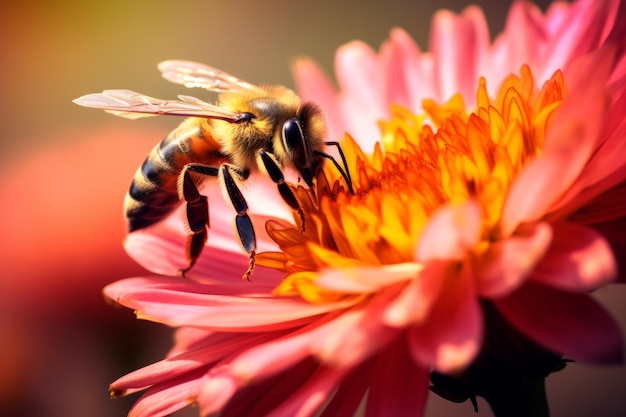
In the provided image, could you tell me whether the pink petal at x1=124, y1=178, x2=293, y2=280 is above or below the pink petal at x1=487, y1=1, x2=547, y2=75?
below

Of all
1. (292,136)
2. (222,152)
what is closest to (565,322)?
(292,136)

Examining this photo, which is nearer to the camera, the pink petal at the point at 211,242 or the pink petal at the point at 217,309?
the pink petal at the point at 217,309

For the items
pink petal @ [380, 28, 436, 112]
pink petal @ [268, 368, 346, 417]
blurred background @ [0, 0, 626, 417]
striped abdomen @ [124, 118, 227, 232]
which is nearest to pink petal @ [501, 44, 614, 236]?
pink petal @ [268, 368, 346, 417]

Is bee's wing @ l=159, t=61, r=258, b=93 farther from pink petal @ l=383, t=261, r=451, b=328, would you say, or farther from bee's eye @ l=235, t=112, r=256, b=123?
pink petal @ l=383, t=261, r=451, b=328

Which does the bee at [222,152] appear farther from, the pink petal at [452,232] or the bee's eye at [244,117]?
the pink petal at [452,232]

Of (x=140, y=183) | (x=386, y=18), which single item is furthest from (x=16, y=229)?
(x=386, y=18)

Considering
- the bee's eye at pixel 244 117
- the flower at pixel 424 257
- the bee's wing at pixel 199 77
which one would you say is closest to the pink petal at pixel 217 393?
the flower at pixel 424 257
